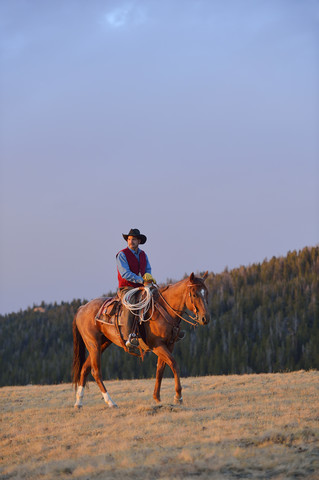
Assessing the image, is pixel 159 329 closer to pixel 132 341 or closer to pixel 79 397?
pixel 132 341

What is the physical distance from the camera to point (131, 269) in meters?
16.0

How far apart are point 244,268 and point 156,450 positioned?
128 meters

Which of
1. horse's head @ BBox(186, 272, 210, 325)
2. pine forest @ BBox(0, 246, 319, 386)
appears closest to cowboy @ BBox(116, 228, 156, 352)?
horse's head @ BBox(186, 272, 210, 325)

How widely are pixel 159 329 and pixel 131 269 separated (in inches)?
76.5

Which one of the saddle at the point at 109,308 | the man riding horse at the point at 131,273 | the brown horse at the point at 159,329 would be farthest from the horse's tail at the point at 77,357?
the man riding horse at the point at 131,273

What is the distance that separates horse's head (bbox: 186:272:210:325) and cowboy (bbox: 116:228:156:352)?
167 cm

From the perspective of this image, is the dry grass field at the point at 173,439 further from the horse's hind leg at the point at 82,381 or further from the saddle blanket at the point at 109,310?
the saddle blanket at the point at 109,310

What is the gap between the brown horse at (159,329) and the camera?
46.8ft

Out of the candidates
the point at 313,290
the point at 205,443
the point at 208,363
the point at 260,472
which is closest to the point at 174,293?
the point at 205,443

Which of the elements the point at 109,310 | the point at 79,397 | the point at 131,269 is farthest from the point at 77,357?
the point at 131,269

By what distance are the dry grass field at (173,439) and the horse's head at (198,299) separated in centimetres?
214

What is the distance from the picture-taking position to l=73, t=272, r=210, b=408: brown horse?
46.8 feet

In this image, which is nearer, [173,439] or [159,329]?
[173,439]

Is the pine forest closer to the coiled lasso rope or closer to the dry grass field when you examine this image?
the dry grass field
